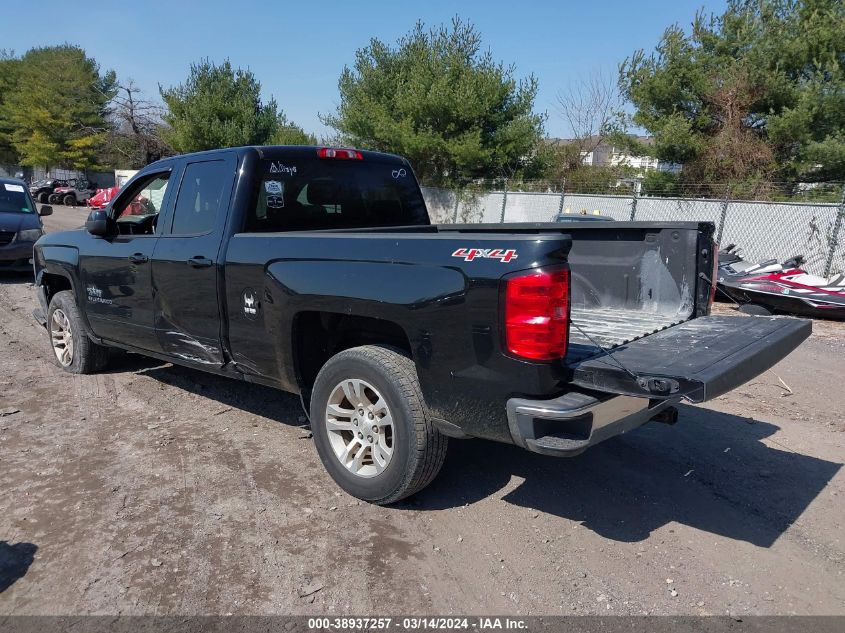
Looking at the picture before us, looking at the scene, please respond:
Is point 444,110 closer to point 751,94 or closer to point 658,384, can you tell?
point 751,94

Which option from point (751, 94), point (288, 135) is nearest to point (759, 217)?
point (751, 94)

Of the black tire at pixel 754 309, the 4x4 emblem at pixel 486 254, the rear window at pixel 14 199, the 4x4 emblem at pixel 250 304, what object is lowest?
the black tire at pixel 754 309

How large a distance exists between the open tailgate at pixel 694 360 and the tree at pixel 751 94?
1673 centimetres

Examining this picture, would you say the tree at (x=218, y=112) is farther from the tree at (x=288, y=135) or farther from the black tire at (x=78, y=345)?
the black tire at (x=78, y=345)

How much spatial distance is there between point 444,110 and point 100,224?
70.7ft

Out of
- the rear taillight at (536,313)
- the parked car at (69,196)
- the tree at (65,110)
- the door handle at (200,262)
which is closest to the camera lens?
the rear taillight at (536,313)

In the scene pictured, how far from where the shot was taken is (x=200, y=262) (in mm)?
4422

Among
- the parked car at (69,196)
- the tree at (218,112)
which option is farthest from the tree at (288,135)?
the parked car at (69,196)

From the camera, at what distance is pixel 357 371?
364 cm

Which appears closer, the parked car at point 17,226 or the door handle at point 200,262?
the door handle at point 200,262

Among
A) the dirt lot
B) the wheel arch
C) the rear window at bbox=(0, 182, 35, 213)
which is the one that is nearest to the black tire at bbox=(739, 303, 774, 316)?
the dirt lot

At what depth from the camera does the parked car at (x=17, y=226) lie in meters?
11.5

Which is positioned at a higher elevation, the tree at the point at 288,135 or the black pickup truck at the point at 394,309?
the tree at the point at 288,135

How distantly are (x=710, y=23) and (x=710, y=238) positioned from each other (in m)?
19.1
